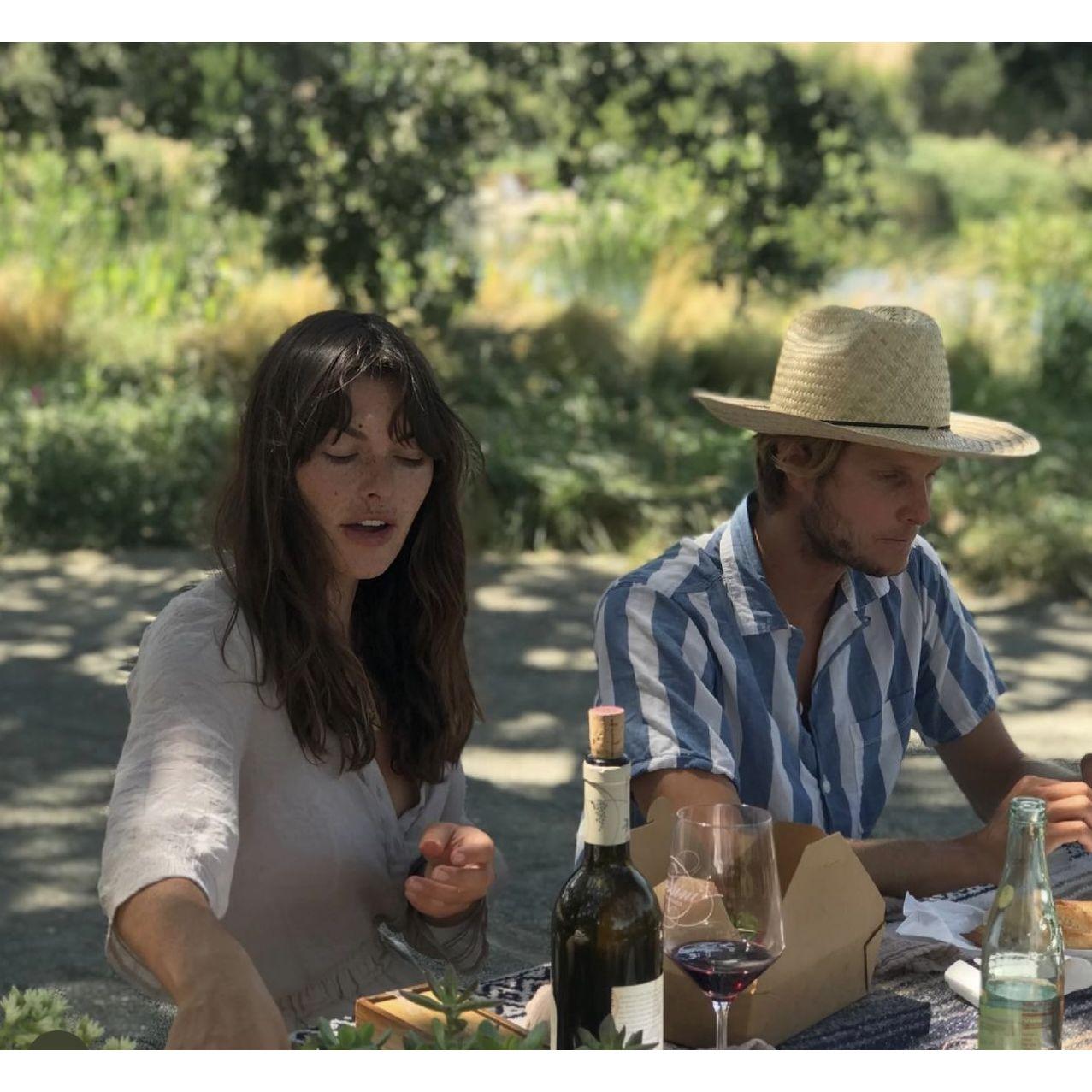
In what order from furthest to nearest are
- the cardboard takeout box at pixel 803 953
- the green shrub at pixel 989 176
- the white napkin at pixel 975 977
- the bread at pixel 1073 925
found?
the green shrub at pixel 989 176 < the bread at pixel 1073 925 < the white napkin at pixel 975 977 < the cardboard takeout box at pixel 803 953

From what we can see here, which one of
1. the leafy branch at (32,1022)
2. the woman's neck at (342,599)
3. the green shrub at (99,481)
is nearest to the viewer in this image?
the leafy branch at (32,1022)

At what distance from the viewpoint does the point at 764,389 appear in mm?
9602

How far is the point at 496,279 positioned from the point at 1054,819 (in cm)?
871

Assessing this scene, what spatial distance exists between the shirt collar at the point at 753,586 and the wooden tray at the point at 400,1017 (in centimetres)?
98

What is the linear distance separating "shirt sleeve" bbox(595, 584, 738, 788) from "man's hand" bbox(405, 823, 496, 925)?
0.31 metres

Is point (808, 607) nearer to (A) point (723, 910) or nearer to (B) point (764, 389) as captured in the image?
(A) point (723, 910)

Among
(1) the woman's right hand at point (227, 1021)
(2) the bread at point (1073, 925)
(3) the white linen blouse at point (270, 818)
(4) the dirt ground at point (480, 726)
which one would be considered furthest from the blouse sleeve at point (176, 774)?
(4) the dirt ground at point (480, 726)

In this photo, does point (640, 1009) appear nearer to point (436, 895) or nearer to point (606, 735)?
point (606, 735)

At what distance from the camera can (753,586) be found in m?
2.72

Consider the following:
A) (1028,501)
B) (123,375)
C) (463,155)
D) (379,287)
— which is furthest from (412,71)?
(1028,501)

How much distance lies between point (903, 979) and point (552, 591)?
5441mm

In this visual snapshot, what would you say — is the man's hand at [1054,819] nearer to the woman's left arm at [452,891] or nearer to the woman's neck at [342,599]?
the woman's left arm at [452,891]

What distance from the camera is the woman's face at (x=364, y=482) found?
230 cm

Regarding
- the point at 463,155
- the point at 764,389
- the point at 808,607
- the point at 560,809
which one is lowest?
the point at 560,809
